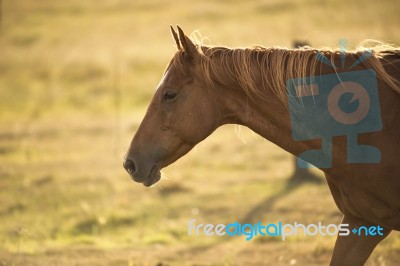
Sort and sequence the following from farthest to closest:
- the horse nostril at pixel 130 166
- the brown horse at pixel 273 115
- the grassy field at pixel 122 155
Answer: the grassy field at pixel 122 155, the horse nostril at pixel 130 166, the brown horse at pixel 273 115

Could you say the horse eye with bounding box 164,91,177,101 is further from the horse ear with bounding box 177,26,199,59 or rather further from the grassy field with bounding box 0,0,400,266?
the grassy field with bounding box 0,0,400,266

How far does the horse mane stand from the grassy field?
60cm

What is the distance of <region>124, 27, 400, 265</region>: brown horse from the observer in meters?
5.72

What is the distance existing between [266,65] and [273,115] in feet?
1.39

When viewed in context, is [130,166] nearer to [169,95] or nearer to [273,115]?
[169,95]

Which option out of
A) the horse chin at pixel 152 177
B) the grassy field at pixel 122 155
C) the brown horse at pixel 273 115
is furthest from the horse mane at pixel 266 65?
the horse chin at pixel 152 177

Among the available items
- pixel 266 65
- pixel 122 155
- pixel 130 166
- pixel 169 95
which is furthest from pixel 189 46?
pixel 122 155

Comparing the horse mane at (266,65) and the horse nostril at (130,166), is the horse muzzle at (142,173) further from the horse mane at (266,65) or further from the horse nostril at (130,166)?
the horse mane at (266,65)

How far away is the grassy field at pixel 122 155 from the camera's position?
9.96 metres


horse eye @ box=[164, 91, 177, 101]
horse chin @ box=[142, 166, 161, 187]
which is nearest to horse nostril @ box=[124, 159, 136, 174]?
horse chin @ box=[142, 166, 161, 187]

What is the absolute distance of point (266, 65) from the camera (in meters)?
5.82

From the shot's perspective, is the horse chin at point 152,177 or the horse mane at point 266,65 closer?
the horse mane at point 266,65

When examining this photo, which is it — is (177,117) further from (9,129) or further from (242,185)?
(9,129)

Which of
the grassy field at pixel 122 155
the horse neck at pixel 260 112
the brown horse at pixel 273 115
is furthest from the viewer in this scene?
the grassy field at pixel 122 155
